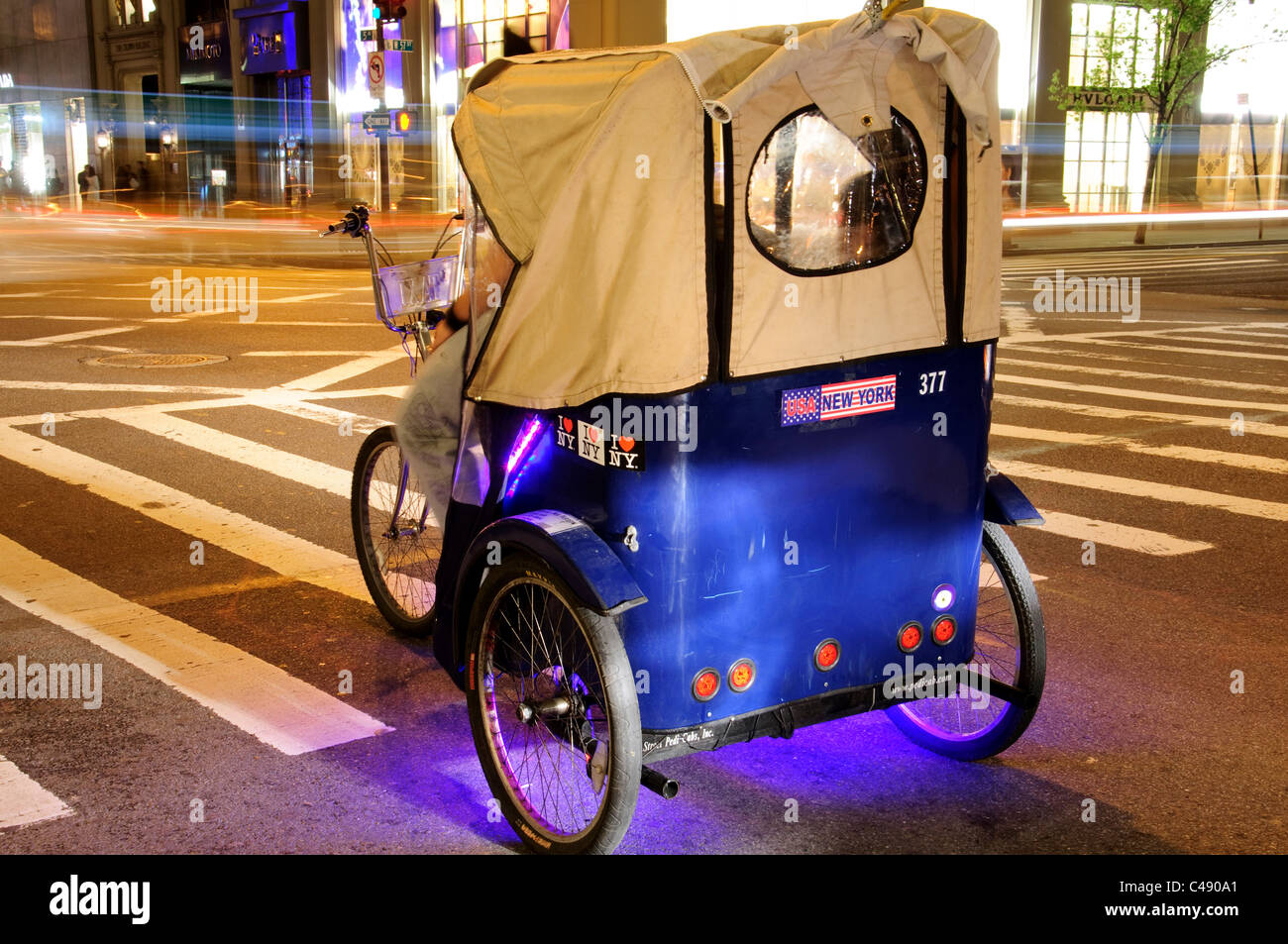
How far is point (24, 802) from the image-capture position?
410cm

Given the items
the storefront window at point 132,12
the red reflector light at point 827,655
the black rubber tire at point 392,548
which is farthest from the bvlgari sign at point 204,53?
the red reflector light at point 827,655

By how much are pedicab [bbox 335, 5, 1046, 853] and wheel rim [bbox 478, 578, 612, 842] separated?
12mm

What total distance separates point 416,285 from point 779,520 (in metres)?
2.10

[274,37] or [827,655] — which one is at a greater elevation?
[274,37]

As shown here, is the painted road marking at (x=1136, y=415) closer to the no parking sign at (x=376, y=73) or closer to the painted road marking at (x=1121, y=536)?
the painted road marking at (x=1121, y=536)

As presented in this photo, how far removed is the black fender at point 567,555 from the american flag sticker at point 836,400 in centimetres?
64

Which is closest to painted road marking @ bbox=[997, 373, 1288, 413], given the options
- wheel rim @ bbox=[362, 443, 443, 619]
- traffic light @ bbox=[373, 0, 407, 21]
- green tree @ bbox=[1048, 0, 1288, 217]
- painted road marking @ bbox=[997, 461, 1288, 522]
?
painted road marking @ bbox=[997, 461, 1288, 522]

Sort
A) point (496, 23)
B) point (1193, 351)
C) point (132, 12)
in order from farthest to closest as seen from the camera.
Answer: point (132, 12) < point (496, 23) < point (1193, 351)

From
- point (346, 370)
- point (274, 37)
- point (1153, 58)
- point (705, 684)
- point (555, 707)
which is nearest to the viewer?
point (705, 684)

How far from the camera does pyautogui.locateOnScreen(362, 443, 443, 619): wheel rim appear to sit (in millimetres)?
5598

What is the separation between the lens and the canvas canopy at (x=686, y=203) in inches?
137

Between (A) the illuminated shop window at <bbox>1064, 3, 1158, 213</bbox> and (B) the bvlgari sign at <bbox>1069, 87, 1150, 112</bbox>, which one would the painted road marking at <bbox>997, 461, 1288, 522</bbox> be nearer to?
(B) the bvlgari sign at <bbox>1069, 87, 1150, 112</bbox>

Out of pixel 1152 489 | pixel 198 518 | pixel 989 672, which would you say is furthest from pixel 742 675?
pixel 1152 489

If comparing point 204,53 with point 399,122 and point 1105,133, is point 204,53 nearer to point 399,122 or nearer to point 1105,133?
point 399,122
